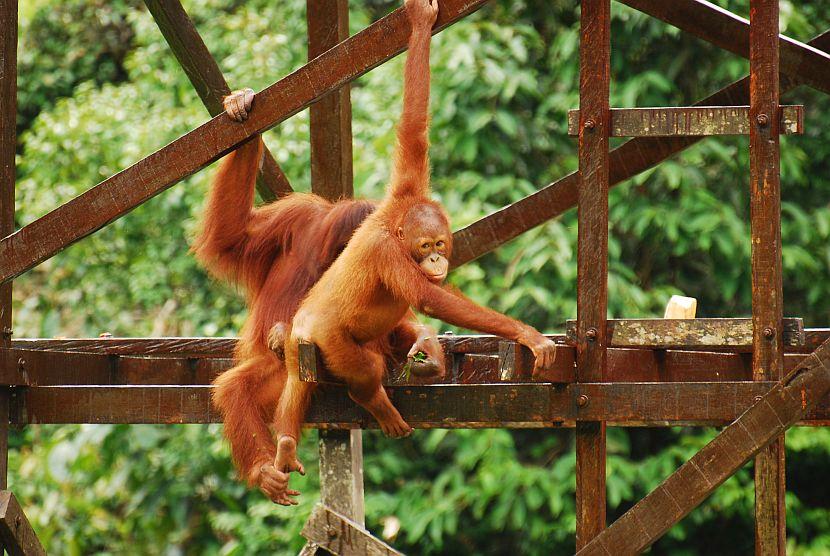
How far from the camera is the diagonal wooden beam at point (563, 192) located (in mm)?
4477

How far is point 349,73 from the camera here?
344cm

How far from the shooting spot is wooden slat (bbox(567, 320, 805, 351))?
10.9 ft

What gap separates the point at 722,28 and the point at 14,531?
2.62m

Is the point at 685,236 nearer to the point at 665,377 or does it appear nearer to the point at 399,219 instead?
the point at 665,377

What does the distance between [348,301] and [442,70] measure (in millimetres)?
3900

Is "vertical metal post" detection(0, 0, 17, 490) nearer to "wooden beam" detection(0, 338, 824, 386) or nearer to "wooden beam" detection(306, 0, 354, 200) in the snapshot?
"wooden beam" detection(0, 338, 824, 386)

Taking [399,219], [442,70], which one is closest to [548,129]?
[442,70]

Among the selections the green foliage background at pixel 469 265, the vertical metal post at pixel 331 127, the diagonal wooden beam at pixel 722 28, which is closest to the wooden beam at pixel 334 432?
the vertical metal post at pixel 331 127

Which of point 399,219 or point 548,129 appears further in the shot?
A: point 548,129

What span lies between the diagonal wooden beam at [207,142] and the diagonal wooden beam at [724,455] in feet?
4.09

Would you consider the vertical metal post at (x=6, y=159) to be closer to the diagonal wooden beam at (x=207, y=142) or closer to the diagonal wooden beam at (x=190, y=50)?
the diagonal wooden beam at (x=207, y=142)

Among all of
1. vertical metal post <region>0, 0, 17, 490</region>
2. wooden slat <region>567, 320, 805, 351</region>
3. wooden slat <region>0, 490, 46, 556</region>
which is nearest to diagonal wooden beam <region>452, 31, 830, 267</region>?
wooden slat <region>567, 320, 805, 351</region>

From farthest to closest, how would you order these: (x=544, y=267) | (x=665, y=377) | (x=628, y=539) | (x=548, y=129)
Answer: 1. (x=548, y=129)
2. (x=544, y=267)
3. (x=665, y=377)
4. (x=628, y=539)

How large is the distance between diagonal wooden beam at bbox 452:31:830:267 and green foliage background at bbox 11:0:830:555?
75.9 inches
